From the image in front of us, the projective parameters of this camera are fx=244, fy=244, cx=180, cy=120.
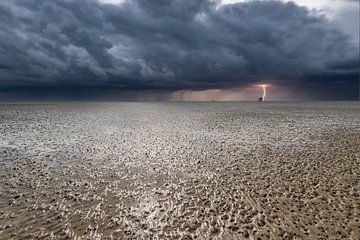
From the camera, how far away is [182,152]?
58.7 ft

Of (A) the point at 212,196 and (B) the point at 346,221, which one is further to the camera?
(A) the point at 212,196

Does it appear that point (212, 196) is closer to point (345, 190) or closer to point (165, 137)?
point (345, 190)

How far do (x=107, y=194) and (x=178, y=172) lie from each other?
13.9ft

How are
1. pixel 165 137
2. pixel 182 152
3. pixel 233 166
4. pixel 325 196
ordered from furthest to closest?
pixel 165 137 → pixel 182 152 → pixel 233 166 → pixel 325 196

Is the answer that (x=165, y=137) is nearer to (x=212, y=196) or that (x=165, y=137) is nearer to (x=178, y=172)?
(x=178, y=172)

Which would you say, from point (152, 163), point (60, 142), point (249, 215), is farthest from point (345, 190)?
point (60, 142)

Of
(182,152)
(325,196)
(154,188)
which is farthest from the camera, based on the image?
(182,152)

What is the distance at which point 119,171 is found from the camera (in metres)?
13.3

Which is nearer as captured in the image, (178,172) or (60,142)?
(178,172)

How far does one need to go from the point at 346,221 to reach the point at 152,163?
10.0 m

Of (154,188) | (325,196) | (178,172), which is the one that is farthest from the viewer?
(178,172)

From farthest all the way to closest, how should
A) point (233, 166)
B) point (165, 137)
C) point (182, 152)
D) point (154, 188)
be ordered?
point (165, 137)
point (182, 152)
point (233, 166)
point (154, 188)

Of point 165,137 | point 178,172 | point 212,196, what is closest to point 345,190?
point 212,196

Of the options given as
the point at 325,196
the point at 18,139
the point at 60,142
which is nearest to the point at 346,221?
the point at 325,196
